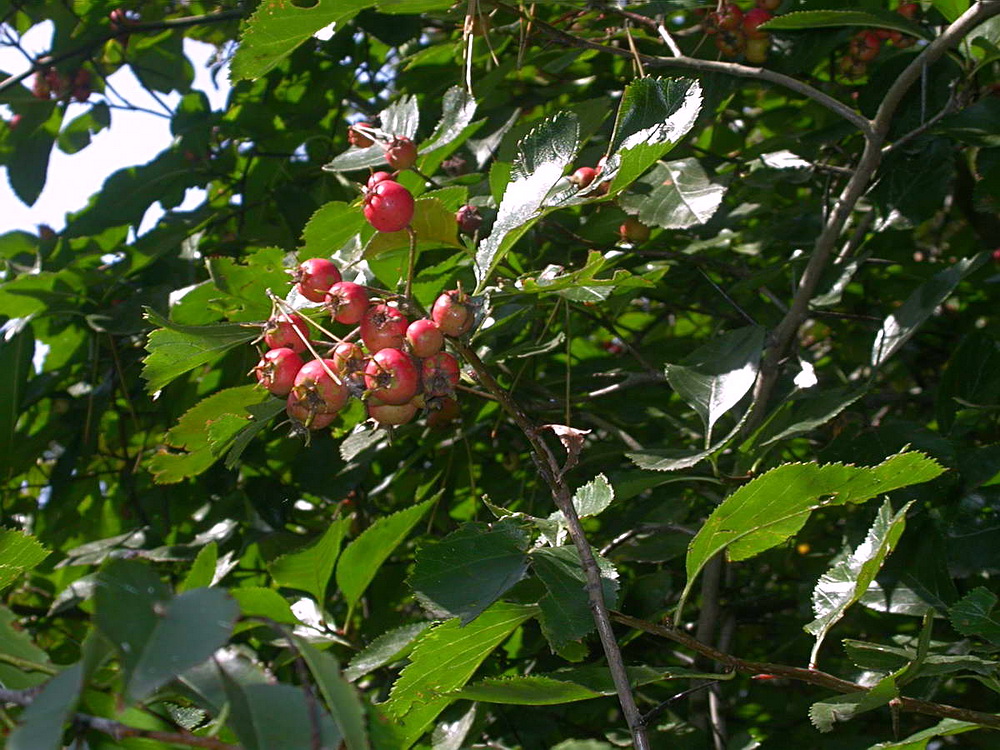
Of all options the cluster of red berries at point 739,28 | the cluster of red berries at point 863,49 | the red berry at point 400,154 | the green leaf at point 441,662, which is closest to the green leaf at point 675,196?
the cluster of red berries at point 739,28

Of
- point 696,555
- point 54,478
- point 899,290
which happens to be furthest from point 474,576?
point 899,290

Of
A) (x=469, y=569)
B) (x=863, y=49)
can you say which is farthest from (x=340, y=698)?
(x=863, y=49)

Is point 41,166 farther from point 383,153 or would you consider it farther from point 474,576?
point 474,576

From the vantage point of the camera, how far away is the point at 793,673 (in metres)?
1.01

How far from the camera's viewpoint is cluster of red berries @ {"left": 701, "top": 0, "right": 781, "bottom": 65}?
172cm

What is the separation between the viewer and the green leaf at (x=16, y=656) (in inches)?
26.7

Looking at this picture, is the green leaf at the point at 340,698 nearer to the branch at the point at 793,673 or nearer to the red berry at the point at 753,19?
the branch at the point at 793,673

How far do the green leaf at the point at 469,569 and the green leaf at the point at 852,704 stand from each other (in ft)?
1.12

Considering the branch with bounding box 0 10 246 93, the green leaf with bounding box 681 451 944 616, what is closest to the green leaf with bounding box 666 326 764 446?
the green leaf with bounding box 681 451 944 616

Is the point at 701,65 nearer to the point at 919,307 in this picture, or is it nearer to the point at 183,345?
the point at 919,307

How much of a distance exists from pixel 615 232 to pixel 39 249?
3.89 ft

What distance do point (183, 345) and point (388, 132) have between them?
501mm

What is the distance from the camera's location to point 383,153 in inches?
55.9

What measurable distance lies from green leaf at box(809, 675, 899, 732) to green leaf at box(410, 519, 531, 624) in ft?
1.12
